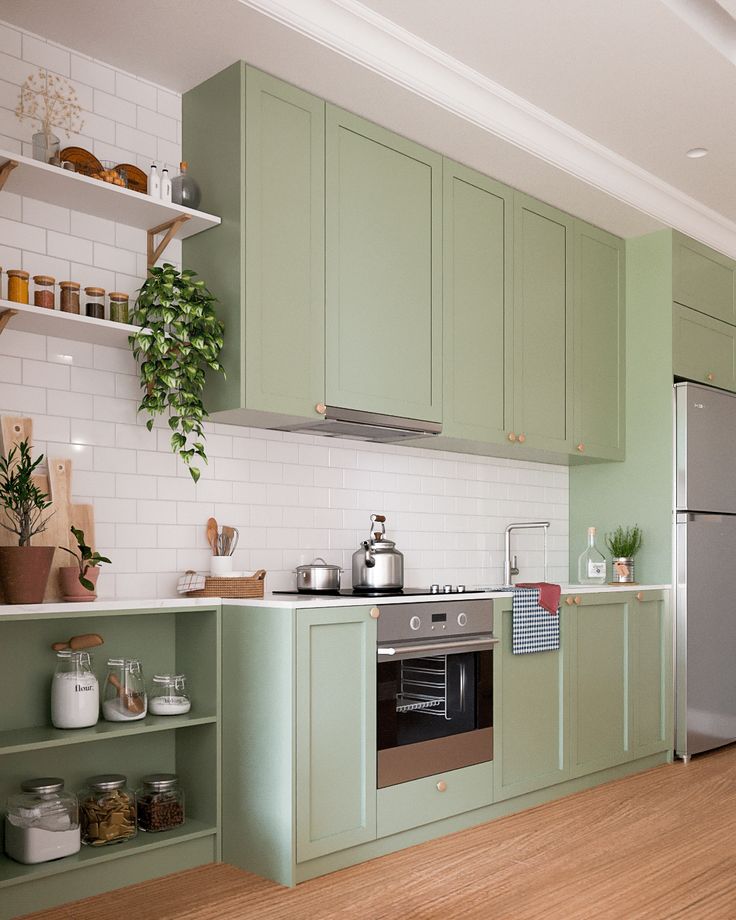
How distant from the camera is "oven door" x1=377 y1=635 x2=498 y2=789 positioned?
333cm

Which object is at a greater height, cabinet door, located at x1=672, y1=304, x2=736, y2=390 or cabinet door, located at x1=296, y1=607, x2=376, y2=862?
cabinet door, located at x1=672, y1=304, x2=736, y2=390

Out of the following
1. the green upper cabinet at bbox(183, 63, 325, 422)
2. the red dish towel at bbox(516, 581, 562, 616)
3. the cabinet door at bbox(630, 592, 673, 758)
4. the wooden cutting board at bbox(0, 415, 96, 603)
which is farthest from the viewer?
the cabinet door at bbox(630, 592, 673, 758)

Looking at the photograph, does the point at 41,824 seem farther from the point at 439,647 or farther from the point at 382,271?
the point at 382,271

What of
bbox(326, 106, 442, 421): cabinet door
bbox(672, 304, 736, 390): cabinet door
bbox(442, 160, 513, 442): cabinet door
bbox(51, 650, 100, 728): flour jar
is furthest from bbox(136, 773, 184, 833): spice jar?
bbox(672, 304, 736, 390): cabinet door

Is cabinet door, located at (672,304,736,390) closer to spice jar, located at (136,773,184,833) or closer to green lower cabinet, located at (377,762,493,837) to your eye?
green lower cabinet, located at (377,762,493,837)

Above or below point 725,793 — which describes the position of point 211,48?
above

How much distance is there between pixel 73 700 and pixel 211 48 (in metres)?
2.14

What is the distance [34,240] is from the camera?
10.3ft

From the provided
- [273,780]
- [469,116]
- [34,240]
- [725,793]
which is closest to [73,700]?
[273,780]

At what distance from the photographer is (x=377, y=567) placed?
368cm

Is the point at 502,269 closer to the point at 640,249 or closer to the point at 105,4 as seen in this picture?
the point at 640,249

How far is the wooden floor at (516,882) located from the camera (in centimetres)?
278

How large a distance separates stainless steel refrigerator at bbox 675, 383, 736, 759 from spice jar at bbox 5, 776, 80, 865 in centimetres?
307

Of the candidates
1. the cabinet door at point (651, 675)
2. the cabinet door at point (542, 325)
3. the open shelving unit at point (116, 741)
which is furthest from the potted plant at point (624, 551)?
the open shelving unit at point (116, 741)
